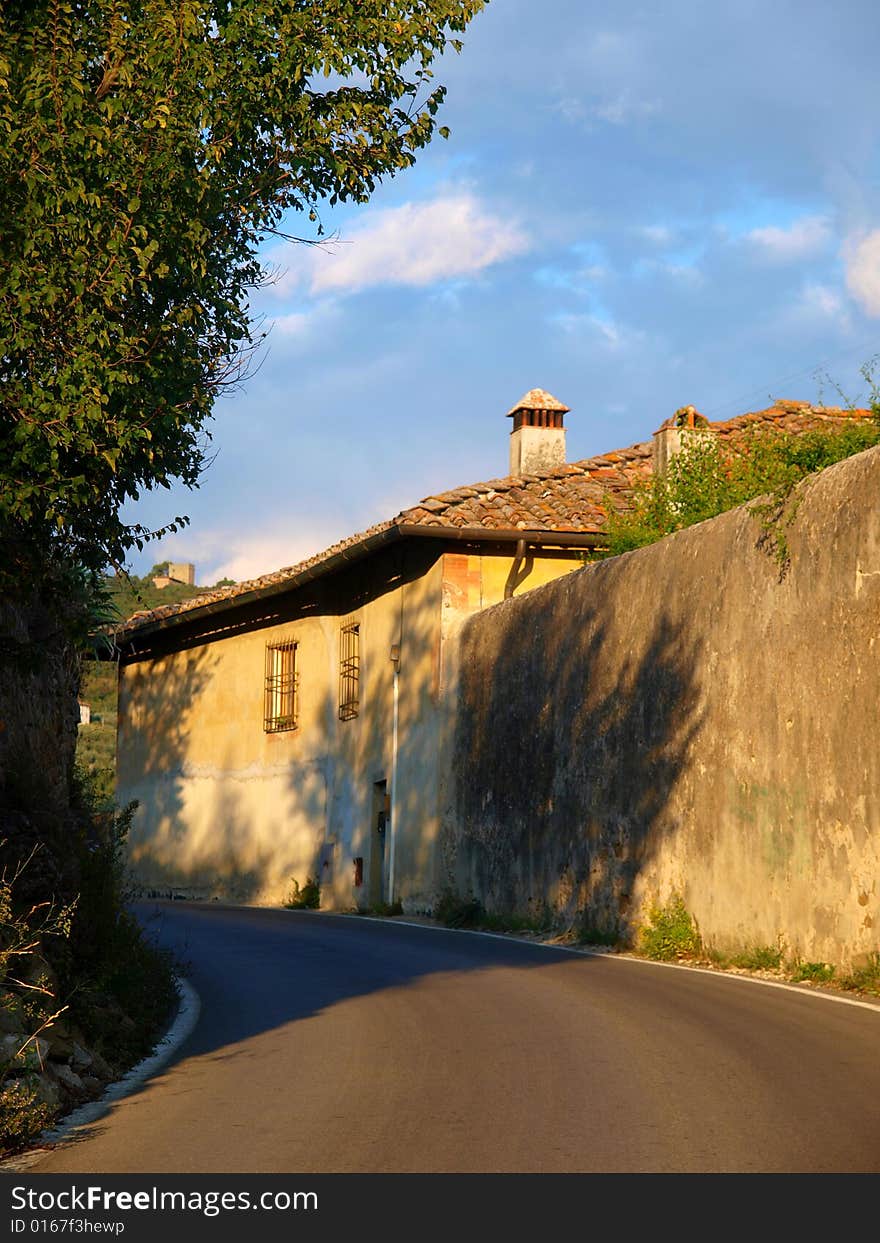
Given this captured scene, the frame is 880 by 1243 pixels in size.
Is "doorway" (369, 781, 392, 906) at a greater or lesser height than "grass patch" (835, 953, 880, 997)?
greater

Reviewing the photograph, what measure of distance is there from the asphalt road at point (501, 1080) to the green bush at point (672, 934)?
157cm

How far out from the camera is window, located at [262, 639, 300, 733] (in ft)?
95.6

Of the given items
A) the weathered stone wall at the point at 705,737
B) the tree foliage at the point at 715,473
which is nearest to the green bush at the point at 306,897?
the weathered stone wall at the point at 705,737

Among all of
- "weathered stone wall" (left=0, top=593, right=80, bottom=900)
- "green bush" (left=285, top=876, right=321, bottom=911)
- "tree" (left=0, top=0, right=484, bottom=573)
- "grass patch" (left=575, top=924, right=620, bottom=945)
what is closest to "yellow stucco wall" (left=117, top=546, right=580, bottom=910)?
"green bush" (left=285, top=876, right=321, bottom=911)

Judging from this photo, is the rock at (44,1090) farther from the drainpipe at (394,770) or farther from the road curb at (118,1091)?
the drainpipe at (394,770)

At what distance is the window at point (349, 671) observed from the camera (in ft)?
88.6

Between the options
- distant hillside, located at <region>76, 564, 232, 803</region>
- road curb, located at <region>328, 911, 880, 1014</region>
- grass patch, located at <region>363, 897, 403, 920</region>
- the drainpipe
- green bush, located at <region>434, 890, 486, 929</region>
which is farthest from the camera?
distant hillside, located at <region>76, 564, 232, 803</region>

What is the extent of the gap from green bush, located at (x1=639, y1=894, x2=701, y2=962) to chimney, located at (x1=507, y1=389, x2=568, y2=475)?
15380 millimetres

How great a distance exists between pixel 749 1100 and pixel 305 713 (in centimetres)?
2217

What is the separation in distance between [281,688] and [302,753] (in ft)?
4.95

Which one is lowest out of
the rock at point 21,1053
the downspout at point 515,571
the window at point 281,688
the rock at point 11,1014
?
the rock at point 21,1053

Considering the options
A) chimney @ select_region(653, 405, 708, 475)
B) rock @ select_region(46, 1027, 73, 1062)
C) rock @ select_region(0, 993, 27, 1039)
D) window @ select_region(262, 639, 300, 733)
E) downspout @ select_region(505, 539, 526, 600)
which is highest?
chimney @ select_region(653, 405, 708, 475)

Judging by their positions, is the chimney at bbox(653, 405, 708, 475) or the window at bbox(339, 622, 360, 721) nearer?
the chimney at bbox(653, 405, 708, 475)

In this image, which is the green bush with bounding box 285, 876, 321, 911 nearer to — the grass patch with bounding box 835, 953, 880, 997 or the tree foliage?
the tree foliage
